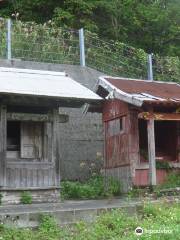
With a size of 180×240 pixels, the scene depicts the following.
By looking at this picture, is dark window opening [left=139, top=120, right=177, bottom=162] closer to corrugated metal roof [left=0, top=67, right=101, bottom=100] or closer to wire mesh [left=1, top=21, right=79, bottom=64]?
corrugated metal roof [left=0, top=67, right=101, bottom=100]

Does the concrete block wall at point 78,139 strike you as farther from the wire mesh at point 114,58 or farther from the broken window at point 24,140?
the broken window at point 24,140

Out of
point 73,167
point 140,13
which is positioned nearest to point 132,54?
point 73,167

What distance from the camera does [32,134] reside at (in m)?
14.6

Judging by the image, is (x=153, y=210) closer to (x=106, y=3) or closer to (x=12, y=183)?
(x=12, y=183)

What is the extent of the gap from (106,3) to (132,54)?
6917 millimetres

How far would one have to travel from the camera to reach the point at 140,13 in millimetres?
29188

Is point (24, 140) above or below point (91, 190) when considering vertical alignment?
above

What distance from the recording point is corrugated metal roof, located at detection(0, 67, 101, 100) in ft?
43.6

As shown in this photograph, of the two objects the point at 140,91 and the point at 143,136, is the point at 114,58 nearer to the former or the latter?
the point at 143,136

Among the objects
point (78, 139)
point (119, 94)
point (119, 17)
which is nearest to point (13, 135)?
point (119, 94)

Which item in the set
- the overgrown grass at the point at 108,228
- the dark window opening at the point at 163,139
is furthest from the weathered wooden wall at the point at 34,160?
the overgrown grass at the point at 108,228

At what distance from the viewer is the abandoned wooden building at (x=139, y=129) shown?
49.4 ft

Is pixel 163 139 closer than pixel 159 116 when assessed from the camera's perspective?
No

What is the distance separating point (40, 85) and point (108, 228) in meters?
5.39
